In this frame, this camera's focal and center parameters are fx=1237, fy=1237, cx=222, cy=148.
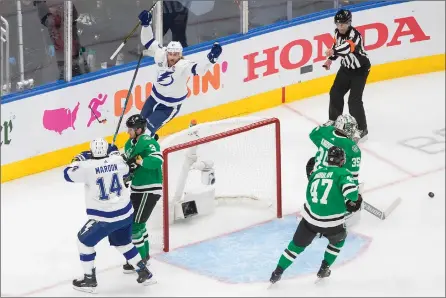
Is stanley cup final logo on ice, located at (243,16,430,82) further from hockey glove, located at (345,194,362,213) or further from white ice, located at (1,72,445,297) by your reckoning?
hockey glove, located at (345,194,362,213)

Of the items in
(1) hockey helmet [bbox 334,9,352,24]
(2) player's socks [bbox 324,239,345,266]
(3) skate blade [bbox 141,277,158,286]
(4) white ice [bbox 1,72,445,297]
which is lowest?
(4) white ice [bbox 1,72,445,297]

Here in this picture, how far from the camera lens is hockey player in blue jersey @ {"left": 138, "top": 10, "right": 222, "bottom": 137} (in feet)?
24.8

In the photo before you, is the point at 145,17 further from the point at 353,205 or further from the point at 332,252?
the point at 353,205

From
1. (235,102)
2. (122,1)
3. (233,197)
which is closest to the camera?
(233,197)

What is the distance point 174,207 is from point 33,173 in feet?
4.19

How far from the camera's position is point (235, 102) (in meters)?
9.12

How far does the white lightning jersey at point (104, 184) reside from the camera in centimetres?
623

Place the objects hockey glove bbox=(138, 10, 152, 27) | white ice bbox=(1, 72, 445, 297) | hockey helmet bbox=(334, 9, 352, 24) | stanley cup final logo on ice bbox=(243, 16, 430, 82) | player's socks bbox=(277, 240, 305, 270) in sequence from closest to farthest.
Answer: player's socks bbox=(277, 240, 305, 270)
white ice bbox=(1, 72, 445, 297)
hockey glove bbox=(138, 10, 152, 27)
hockey helmet bbox=(334, 9, 352, 24)
stanley cup final logo on ice bbox=(243, 16, 430, 82)

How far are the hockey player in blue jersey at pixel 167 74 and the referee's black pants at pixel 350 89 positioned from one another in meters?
1.21

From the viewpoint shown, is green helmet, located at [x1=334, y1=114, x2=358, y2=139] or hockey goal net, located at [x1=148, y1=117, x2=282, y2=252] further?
hockey goal net, located at [x1=148, y1=117, x2=282, y2=252]

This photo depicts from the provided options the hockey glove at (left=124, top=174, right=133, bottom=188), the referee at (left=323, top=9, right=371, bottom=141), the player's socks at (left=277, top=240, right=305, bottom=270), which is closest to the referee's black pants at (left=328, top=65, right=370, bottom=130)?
the referee at (left=323, top=9, right=371, bottom=141)

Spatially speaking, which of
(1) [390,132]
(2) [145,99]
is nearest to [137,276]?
(2) [145,99]

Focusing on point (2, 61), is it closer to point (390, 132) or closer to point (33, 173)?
point (33, 173)

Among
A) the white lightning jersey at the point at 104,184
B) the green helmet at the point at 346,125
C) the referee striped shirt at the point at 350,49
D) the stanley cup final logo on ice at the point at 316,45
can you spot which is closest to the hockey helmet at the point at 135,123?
the white lightning jersey at the point at 104,184
